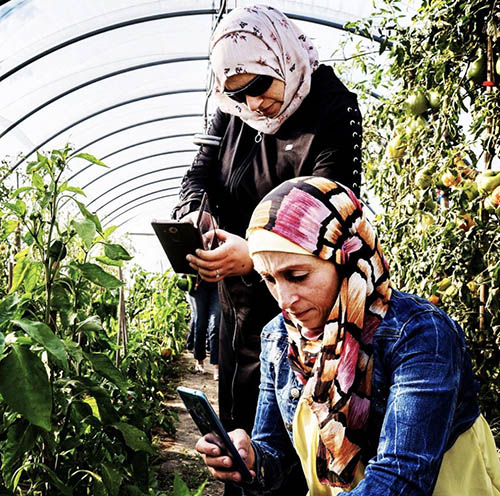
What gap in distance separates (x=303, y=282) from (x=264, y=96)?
23.7 inches

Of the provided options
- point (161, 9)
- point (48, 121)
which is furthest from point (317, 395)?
point (48, 121)

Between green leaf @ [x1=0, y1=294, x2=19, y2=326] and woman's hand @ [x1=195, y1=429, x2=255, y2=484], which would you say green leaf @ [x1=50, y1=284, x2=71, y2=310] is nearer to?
green leaf @ [x1=0, y1=294, x2=19, y2=326]

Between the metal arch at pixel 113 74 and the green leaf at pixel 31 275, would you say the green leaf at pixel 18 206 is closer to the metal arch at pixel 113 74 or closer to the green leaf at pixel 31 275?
the green leaf at pixel 31 275

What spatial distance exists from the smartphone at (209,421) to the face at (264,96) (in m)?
0.72

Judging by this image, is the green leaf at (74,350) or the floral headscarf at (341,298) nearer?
the floral headscarf at (341,298)

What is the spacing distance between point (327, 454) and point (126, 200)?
11.8 meters

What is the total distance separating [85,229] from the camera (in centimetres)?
133

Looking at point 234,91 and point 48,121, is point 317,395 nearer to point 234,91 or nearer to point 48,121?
point 234,91

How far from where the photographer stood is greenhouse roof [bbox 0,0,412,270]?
526 cm

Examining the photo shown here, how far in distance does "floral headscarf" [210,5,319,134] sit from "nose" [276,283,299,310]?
0.59 m

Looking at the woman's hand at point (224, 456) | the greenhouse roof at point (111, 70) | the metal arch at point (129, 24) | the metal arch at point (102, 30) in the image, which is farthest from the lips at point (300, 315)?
the metal arch at point (102, 30)

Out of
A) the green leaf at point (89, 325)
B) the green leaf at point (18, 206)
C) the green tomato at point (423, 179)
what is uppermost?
the green tomato at point (423, 179)

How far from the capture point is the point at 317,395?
1.14 metres

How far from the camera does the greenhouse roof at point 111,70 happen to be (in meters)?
5.26
